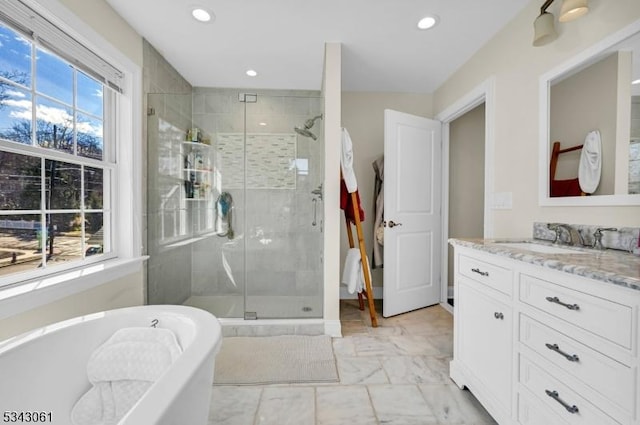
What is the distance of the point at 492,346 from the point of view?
1.33m

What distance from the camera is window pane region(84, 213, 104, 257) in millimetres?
1801

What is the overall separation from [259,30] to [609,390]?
8.71 ft

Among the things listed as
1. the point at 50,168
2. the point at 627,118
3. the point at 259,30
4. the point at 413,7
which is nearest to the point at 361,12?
the point at 413,7

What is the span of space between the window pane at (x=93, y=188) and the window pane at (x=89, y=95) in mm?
395

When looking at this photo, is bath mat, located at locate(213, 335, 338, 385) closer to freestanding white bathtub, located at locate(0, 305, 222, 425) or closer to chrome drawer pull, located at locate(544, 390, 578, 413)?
freestanding white bathtub, located at locate(0, 305, 222, 425)

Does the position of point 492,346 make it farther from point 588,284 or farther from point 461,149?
point 461,149

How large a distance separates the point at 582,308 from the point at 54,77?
2696 millimetres

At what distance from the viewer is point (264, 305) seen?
251 cm

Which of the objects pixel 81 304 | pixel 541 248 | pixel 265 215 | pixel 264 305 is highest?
pixel 265 215

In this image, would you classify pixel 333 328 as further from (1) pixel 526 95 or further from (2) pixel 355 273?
(1) pixel 526 95

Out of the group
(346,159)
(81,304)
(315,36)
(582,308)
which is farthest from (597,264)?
(81,304)

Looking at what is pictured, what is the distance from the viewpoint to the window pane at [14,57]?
127 cm

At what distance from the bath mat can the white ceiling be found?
7.89ft

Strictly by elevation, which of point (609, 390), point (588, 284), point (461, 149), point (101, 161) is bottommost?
point (609, 390)
